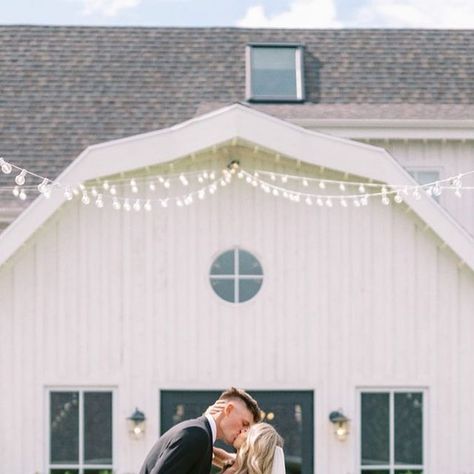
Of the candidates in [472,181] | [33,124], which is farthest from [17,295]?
[472,181]

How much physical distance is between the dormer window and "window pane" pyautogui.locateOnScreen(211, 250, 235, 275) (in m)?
3.41

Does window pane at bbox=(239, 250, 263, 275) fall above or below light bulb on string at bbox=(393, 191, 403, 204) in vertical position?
below

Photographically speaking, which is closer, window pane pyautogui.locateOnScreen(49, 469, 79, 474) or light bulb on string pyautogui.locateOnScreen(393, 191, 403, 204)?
light bulb on string pyautogui.locateOnScreen(393, 191, 403, 204)

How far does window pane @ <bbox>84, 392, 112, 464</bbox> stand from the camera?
12430 mm

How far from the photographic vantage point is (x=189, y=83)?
52.1ft

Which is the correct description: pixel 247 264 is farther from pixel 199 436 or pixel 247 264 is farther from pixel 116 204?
pixel 199 436

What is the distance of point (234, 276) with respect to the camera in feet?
41.0

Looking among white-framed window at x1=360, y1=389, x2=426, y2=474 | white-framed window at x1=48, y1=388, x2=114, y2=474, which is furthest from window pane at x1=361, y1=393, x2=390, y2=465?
white-framed window at x1=48, y1=388, x2=114, y2=474

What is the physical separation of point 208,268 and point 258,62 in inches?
172

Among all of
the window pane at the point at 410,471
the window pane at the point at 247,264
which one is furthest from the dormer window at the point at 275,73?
the window pane at the point at 410,471

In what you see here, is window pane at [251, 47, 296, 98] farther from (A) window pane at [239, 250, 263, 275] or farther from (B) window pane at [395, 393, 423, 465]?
(B) window pane at [395, 393, 423, 465]

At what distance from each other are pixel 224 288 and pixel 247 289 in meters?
0.25

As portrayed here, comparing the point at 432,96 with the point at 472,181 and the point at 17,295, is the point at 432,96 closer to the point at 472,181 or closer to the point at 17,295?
the point at 472,181

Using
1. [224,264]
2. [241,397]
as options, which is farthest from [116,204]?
[241,397]
